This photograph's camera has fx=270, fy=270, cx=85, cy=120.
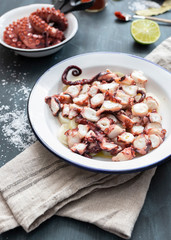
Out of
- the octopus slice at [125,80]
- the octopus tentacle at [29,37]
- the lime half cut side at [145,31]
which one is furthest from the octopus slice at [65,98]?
the lime half cut side at [145,31]

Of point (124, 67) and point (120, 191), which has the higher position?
point (124, 67)

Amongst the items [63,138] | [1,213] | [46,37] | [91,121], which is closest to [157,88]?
[91,121]

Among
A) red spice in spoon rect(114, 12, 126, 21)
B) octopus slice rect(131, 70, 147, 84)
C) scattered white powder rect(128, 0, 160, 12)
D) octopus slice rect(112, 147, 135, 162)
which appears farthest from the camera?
scattered white powder rect(128, 0, 160, 12)

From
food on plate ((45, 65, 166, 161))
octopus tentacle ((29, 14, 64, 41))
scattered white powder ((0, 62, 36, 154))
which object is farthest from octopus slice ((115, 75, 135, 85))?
octopus tentacle ((29, 14, 64, 41))

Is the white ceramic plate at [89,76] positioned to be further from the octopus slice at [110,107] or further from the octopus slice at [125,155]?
the octopus slice at [110,107]

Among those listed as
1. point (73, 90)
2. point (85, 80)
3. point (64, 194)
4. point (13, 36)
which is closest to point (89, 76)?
point (85, 80)

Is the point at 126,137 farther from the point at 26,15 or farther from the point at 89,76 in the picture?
the point at 26,15

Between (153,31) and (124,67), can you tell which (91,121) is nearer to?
(124,67)

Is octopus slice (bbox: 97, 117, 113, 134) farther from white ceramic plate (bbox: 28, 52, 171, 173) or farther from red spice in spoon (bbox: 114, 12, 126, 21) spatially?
red spice in spoon (bbox: 114, 12, 126, 21)
